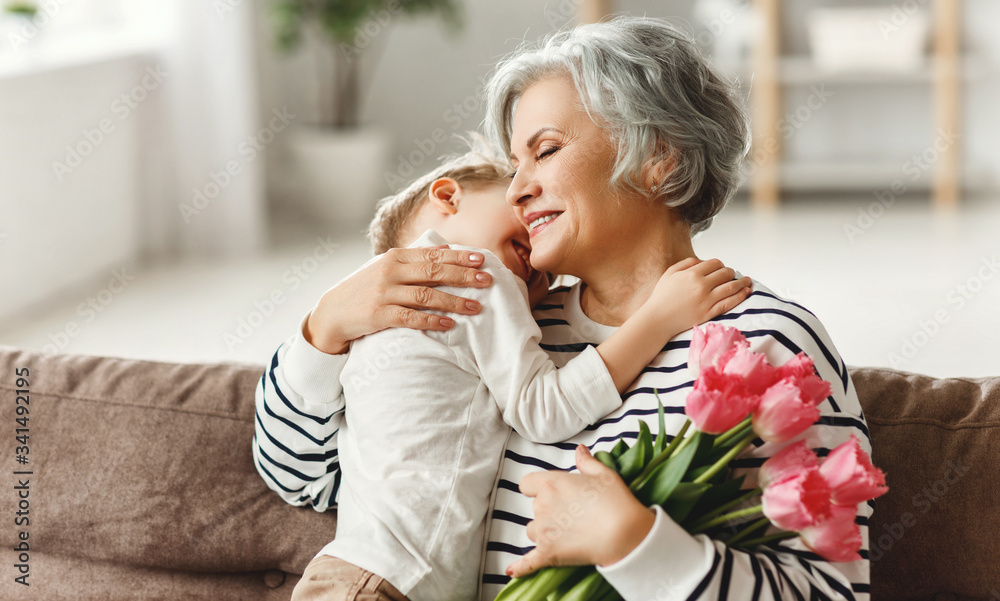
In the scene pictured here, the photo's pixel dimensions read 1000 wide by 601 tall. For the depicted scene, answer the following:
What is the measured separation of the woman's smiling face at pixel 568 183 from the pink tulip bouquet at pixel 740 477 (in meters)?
0.35

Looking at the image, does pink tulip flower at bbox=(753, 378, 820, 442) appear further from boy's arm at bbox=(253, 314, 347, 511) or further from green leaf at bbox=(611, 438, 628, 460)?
boy's arm at bbox=(253, 314, 347, 511)

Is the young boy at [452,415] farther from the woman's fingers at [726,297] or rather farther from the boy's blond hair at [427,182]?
the boy's blond hair at [427,182]

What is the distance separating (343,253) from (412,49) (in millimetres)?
2201

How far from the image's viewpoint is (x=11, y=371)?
1.55 meters

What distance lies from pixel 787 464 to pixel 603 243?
0.52m

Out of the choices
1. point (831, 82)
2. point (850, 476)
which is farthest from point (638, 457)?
point (831, 82)

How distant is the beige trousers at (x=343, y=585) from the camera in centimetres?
114

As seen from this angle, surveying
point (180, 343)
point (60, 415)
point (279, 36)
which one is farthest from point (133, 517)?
point (279, 36)

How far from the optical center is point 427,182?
59.7 inches

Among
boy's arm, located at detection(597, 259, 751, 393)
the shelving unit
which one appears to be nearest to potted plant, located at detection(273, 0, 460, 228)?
the shelving unit

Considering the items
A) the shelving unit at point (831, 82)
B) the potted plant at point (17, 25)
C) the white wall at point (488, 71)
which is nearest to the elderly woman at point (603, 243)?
the potted plant at point (17, 25)

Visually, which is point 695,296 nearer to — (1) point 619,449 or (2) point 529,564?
(1) point 619,449

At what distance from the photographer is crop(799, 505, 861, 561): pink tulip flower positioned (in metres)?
0.88

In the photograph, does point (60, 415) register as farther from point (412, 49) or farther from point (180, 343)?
point (412, 49)
